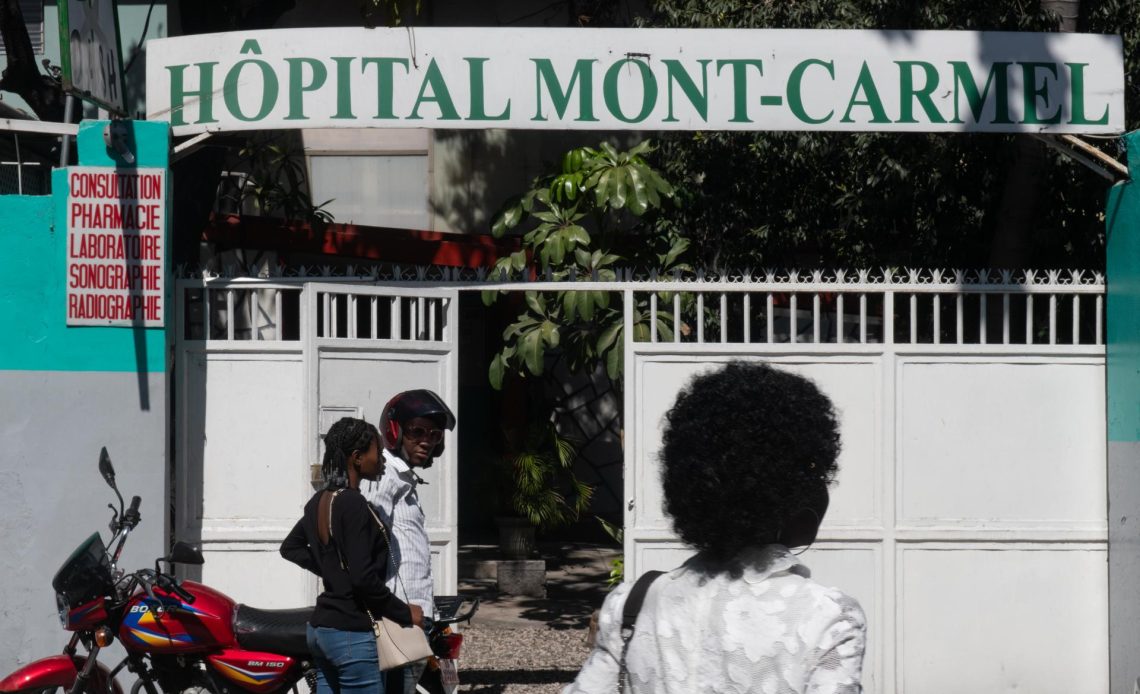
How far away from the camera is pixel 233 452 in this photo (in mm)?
6348

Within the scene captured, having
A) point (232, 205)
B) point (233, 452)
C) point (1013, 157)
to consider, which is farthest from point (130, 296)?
point (232, 205)

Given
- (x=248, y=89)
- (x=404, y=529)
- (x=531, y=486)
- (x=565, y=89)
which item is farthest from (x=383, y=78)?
(x=531, y=486)

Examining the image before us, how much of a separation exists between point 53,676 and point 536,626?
14.3ft

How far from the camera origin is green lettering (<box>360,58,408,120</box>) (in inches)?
244

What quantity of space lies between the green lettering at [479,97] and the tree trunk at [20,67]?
3.32m

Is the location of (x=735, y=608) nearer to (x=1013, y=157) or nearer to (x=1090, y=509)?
(x=1090, y=509)

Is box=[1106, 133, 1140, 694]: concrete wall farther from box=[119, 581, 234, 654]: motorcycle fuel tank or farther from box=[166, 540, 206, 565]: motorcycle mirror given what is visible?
box=[166, 540, 206, 565]: motorcycle mirror

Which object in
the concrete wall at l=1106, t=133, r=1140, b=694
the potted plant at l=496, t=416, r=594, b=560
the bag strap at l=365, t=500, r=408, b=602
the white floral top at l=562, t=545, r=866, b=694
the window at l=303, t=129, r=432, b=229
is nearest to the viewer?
the white floral top at l=562, t=545, r=866, b=694

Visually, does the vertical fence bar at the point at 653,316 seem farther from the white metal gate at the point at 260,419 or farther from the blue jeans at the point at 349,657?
the blue jeans at the point at 349,657

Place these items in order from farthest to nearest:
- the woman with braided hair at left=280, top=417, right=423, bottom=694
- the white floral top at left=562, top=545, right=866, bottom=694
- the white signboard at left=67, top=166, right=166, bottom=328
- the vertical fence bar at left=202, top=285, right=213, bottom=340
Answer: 1. the vertical fence bar at left=202, top=285, right=213, bottom=340
2. the white signboard at left=67, top=166, right=166, bottom=328
3. the woman with braided hair at left=280, top=417, right=423, bottom=694
4. the white floral top at left=562, top=545, right=866, bottom=694

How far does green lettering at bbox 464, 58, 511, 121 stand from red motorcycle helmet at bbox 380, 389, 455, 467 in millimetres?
1587

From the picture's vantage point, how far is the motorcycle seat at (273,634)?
4.95 m

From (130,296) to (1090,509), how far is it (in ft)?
15.6

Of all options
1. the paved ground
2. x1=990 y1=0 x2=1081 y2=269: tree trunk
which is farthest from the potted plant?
x1=990 y1=0 x2=1081 y2=269: tree trunk
